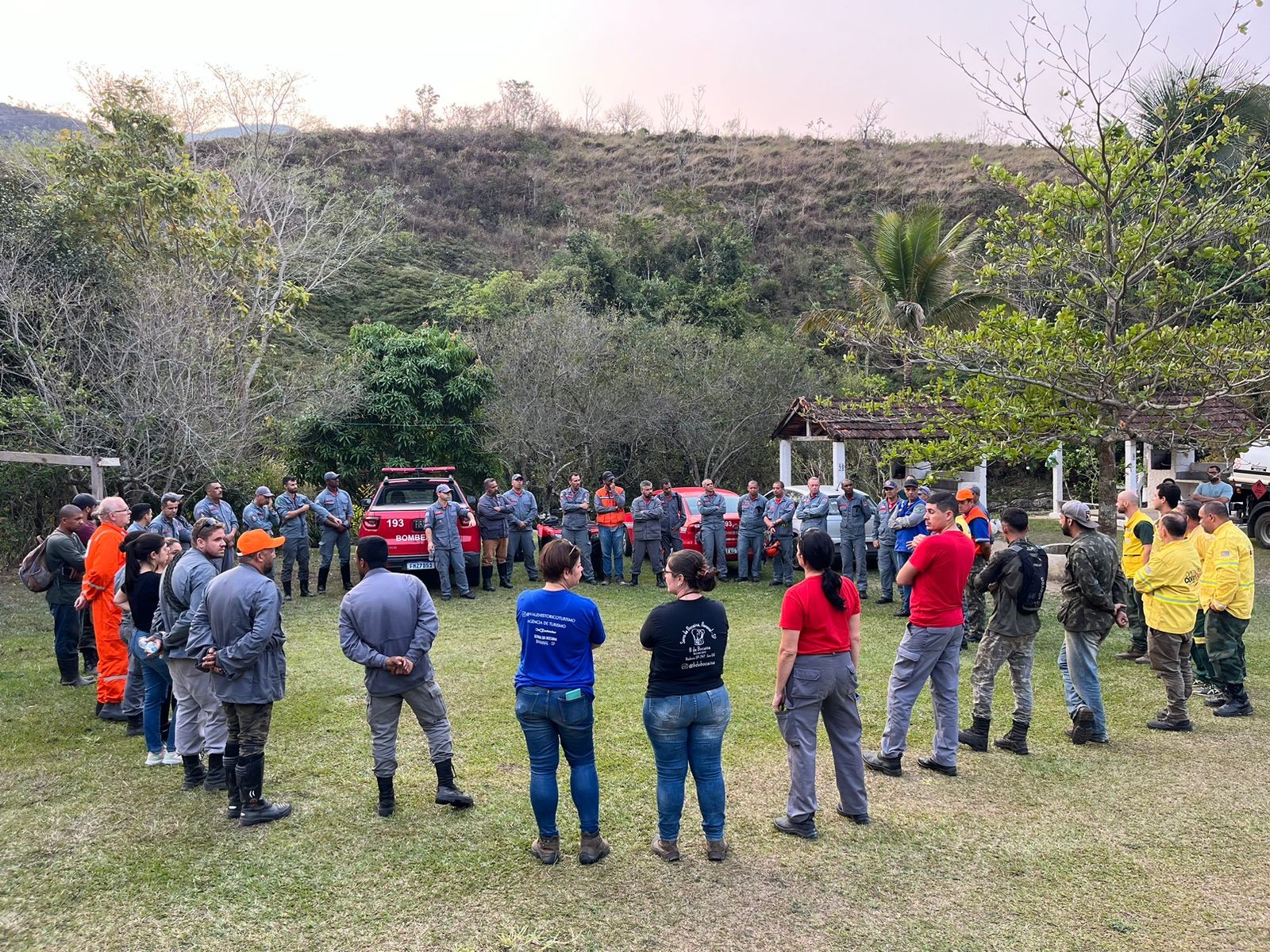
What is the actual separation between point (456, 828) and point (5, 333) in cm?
1402

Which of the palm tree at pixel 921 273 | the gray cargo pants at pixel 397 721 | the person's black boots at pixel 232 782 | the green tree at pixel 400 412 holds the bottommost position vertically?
the person's black boots at pixel 232 782

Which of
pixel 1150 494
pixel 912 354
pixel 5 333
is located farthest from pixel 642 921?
pixel 1150 494

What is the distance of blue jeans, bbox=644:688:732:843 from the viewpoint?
15.1ft

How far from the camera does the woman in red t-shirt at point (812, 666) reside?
16.3 ft

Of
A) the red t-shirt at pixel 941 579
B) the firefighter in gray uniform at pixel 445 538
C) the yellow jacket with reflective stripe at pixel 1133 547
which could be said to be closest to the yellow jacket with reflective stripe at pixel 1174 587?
the yellow jacket with reflective stripe at pixel 1133 547

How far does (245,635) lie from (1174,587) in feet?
21.7

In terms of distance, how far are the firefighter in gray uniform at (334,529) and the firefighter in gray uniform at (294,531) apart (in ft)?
0.67

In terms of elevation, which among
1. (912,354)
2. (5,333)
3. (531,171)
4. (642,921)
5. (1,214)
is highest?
(531,171)

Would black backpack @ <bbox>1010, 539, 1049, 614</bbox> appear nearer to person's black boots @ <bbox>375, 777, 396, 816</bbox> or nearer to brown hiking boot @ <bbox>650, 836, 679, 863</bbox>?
brown hiking boot @ <bbox>650, 836, 679, 863</bbox>

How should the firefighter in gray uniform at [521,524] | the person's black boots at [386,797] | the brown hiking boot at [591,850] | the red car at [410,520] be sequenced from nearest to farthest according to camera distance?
the brown hiking boot at [591,850] < the person's black boots at [386,797] < the red car at [410,520] < the firefighter in gray uniform at [521,524]

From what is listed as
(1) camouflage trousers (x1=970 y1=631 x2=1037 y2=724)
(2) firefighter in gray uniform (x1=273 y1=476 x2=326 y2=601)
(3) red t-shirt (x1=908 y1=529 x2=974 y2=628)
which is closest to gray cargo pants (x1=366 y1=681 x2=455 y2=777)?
(3) red t-shirt (x1=908 y1=529 x2=974 y2=628)

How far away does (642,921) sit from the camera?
4188 millimetres

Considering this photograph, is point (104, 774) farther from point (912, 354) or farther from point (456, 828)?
point (912, 354)

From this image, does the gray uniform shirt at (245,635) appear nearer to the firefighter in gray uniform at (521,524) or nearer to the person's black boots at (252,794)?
the person's black boots at (252,794)
